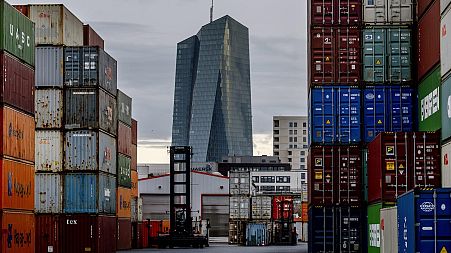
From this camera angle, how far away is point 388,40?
48.7 m

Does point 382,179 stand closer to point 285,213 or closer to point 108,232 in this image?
point 108,232

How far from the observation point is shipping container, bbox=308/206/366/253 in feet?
154

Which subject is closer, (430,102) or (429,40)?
(430,102)

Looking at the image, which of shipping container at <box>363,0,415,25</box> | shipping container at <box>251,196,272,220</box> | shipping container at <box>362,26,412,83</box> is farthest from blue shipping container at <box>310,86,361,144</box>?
shipping container at <box>251,196,272,220</box>

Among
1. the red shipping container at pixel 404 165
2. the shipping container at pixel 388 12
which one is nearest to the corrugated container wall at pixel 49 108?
the shipping container at pixel 388 12

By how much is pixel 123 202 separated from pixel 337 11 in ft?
92.7

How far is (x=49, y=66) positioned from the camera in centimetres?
5412

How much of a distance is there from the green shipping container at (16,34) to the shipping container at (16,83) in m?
0.34

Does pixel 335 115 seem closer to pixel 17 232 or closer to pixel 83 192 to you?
pixel 83 192

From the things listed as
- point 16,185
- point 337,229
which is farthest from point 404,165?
point 16,185

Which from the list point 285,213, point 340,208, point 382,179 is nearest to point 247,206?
point 285,213

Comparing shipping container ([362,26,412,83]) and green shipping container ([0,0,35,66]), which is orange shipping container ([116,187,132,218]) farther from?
green shipping container ([0,0,35,66])

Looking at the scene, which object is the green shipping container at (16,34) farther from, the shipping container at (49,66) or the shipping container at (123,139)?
the shipping container at (123,139)

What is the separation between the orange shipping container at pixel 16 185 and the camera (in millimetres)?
35594
